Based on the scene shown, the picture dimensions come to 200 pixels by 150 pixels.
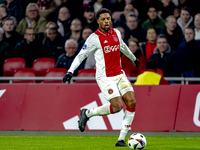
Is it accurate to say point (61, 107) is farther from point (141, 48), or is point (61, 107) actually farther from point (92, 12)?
point (92, 12)

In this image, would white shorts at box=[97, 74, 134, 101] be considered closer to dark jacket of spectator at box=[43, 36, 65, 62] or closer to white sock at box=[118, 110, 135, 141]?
white sock at box=[118, 110, 135, 141]

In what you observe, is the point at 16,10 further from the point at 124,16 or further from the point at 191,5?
the point at 191,5

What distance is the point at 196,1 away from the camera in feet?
44.7

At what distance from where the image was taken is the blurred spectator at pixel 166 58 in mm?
11445

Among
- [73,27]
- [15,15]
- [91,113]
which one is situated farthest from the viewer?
[15,15]

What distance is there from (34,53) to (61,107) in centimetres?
382

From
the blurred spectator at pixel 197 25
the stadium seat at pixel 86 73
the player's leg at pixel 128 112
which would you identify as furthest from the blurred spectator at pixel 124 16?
the player's leg at pixel 128 112

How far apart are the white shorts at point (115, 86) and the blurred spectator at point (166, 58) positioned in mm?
4787

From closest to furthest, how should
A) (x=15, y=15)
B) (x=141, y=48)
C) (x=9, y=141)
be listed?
1. (x=9, y=141)
2. (x=141, y=48)
3. (x=15, y=15)

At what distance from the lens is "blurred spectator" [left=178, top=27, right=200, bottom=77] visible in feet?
38.7

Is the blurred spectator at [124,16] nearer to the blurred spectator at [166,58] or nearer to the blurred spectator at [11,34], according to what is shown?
the blurred spectator at [166,58]

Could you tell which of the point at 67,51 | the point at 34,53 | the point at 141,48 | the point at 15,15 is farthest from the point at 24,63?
the point at 141,48

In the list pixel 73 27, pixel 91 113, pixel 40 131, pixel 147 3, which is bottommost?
pixel 40 131

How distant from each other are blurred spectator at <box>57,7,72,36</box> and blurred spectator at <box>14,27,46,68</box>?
1.08 m
